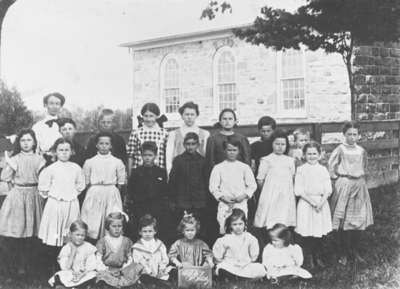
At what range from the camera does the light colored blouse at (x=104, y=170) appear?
496 cm

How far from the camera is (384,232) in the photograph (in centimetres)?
608

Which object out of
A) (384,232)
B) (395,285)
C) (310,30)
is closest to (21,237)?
(395,285)

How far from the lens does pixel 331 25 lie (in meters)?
8.95

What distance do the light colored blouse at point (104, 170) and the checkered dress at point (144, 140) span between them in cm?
37

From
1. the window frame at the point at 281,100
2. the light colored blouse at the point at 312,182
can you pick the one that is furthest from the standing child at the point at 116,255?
the window frame at the point at 281,100

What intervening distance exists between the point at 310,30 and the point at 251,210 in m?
5.12

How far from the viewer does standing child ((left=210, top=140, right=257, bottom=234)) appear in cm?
499

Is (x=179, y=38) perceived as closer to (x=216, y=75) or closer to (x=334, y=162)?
(x=216, y=75)

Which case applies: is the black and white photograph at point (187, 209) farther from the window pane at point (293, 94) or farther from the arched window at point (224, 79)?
the arched window at point (224, 79)

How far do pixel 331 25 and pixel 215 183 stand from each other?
16.8 ft

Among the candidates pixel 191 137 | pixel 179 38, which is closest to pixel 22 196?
pixel 191 137

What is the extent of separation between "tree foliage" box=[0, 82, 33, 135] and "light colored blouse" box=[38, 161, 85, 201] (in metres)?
5.56

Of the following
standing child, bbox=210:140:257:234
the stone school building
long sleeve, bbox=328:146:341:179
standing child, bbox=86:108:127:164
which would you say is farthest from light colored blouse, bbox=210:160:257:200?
the stone school building

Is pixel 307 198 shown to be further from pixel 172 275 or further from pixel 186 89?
pixel 186 89
